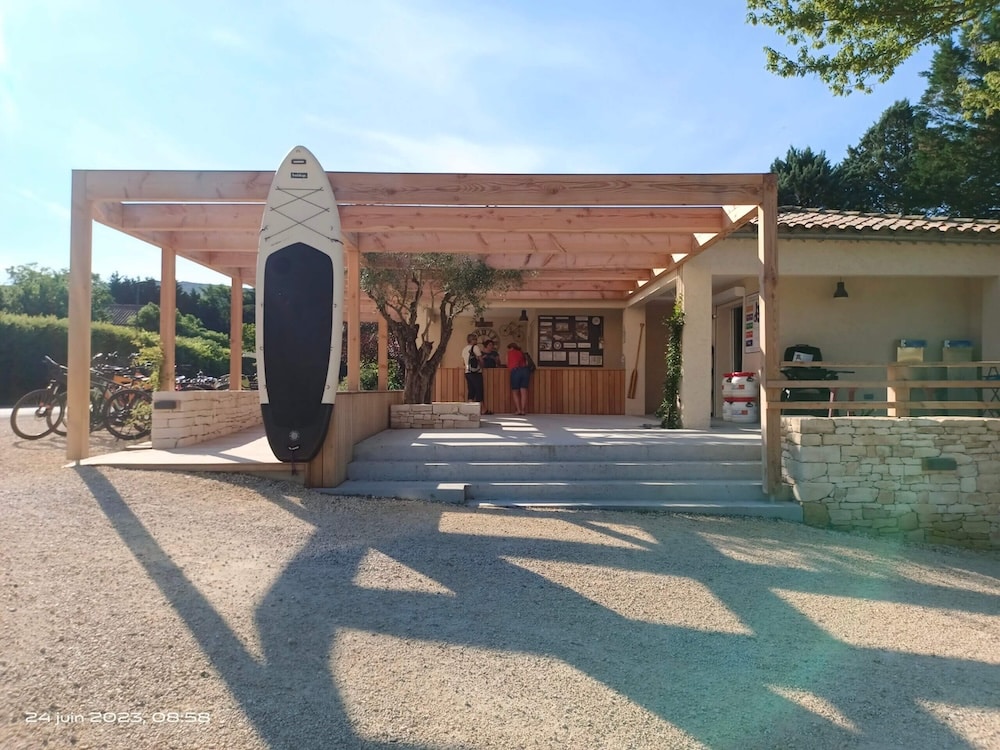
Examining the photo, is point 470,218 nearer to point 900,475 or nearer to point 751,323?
point 900,475

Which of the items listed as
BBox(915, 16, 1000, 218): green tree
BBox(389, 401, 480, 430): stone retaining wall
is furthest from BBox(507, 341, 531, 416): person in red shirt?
BBox(915, 16, 1000, 218): green tree

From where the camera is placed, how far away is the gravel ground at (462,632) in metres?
2.56

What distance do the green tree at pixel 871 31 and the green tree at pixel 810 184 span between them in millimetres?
16571

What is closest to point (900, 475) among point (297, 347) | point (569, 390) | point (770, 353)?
point (770, 353)

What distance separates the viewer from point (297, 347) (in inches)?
243

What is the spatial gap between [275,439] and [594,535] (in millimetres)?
3087

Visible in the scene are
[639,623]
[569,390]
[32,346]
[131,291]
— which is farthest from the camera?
[131,291]

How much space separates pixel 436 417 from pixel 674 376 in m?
3.69

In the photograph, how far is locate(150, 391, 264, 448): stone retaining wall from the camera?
24.6 ft

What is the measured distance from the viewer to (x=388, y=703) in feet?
8.78

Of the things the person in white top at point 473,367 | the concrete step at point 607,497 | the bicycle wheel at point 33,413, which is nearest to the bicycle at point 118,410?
the bicycle wheel at point 33,413

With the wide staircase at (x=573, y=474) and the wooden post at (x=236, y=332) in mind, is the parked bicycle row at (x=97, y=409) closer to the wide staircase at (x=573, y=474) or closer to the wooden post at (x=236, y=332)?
the wooden post at (x=236, y=332)

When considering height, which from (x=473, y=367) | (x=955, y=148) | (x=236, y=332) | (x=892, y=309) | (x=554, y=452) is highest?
(x=955, y=148)

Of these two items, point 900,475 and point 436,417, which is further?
point 436,417
